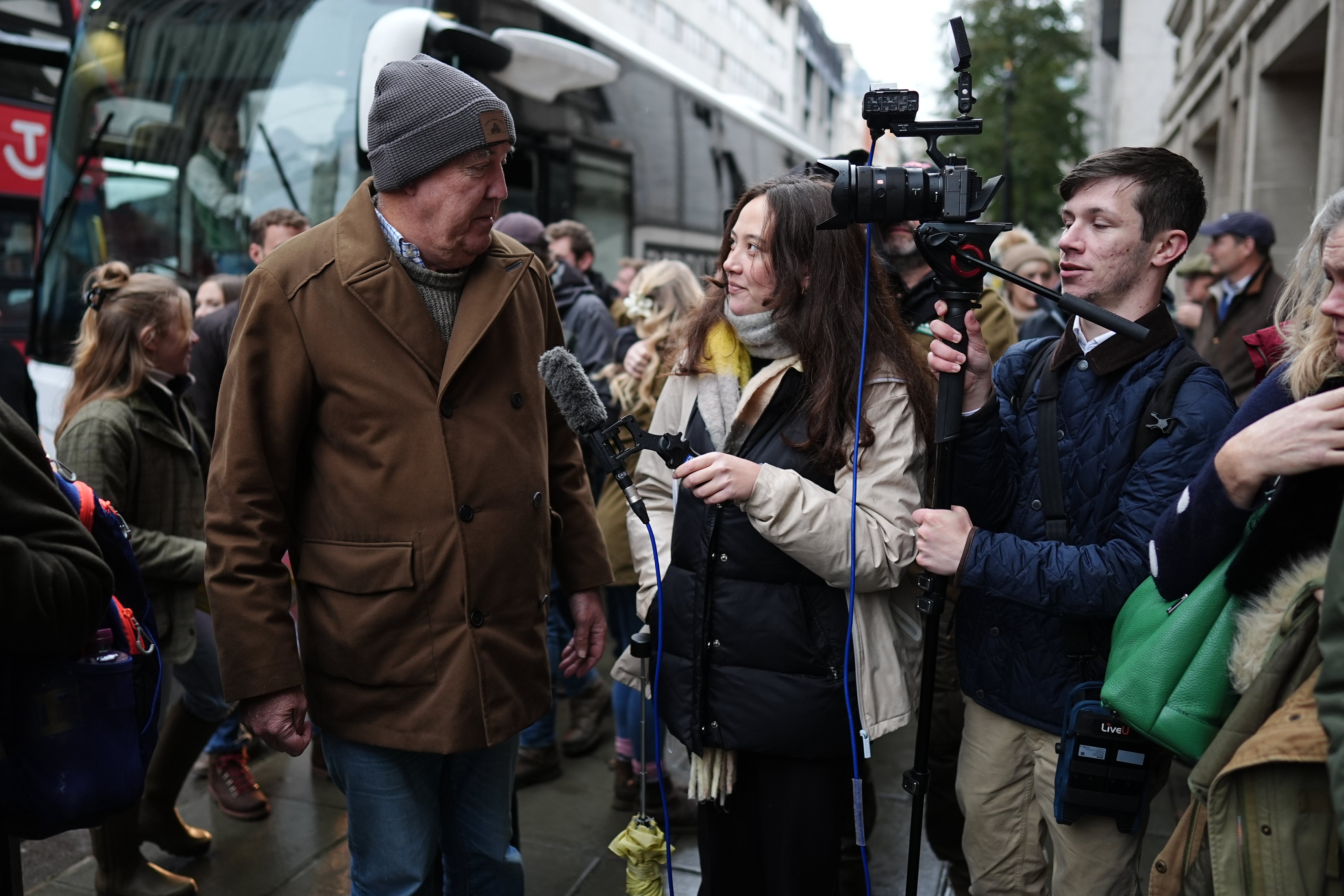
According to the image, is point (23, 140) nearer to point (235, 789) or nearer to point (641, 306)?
point (641, 306)

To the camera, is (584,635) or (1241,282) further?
(1241,282)

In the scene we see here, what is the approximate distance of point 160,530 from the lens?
3459 mm

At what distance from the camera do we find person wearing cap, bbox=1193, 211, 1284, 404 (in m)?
6.24

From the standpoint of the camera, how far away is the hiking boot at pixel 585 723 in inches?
186

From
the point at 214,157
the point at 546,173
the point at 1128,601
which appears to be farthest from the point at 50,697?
the point at 546,173

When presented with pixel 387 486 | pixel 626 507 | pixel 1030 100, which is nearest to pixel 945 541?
pixel 387 486

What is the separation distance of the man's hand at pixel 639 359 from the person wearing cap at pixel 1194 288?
533cm

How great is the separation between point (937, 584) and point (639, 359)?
7.63 feet

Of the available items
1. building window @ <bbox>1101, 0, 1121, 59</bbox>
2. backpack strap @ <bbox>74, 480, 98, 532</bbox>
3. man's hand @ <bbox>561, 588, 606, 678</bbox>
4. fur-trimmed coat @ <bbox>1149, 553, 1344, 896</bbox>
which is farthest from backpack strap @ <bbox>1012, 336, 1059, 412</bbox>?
building window @ <bbox>1101, 0, 1121, 59</bbox>

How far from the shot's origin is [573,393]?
2.39 m

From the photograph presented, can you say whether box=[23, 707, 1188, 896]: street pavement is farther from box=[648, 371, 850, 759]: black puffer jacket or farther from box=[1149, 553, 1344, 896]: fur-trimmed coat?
box=[1149, 553, 1344, 896]: fur-trimmed coat

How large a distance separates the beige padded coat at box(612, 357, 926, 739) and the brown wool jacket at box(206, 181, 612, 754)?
56 cm

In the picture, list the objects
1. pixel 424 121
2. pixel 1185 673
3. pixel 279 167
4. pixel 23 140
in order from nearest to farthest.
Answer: pixel 1185 673 → pixel 424 121 → pixel 279 167 → pixel 23 140

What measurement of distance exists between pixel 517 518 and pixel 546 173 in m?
5.48
